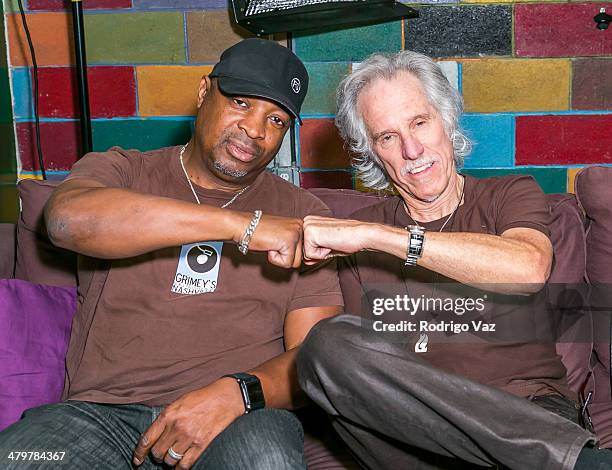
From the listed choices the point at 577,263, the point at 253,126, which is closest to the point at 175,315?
the point at 253,126

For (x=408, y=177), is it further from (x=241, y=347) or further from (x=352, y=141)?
(x=241, y=347)

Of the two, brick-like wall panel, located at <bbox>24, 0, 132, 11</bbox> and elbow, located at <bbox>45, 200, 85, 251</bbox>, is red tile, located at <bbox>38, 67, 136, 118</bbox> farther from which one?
elbow, located at <bbox>45, 200, 85, 251</bbox>

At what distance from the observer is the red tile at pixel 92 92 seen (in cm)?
284

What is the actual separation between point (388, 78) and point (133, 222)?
0.73 metres

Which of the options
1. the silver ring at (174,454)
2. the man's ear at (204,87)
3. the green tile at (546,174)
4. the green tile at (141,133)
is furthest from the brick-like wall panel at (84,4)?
the silver ring at (174,454)

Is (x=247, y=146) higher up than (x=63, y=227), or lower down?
higher up

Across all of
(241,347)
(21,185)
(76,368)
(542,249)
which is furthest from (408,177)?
(21,185)

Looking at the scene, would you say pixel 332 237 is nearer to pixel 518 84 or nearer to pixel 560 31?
pixel 518 84

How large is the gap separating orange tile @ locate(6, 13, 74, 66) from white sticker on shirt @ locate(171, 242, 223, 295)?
1.37 meters

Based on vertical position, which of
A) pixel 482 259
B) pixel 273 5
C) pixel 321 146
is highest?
pixel 273 5

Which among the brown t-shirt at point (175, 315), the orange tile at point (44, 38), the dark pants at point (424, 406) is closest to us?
the dark pants at point (424, 406)

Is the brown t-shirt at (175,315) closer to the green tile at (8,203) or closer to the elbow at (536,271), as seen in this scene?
the elbow at (536,271)

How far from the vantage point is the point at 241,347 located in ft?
5.95

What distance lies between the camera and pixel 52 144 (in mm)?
2891
